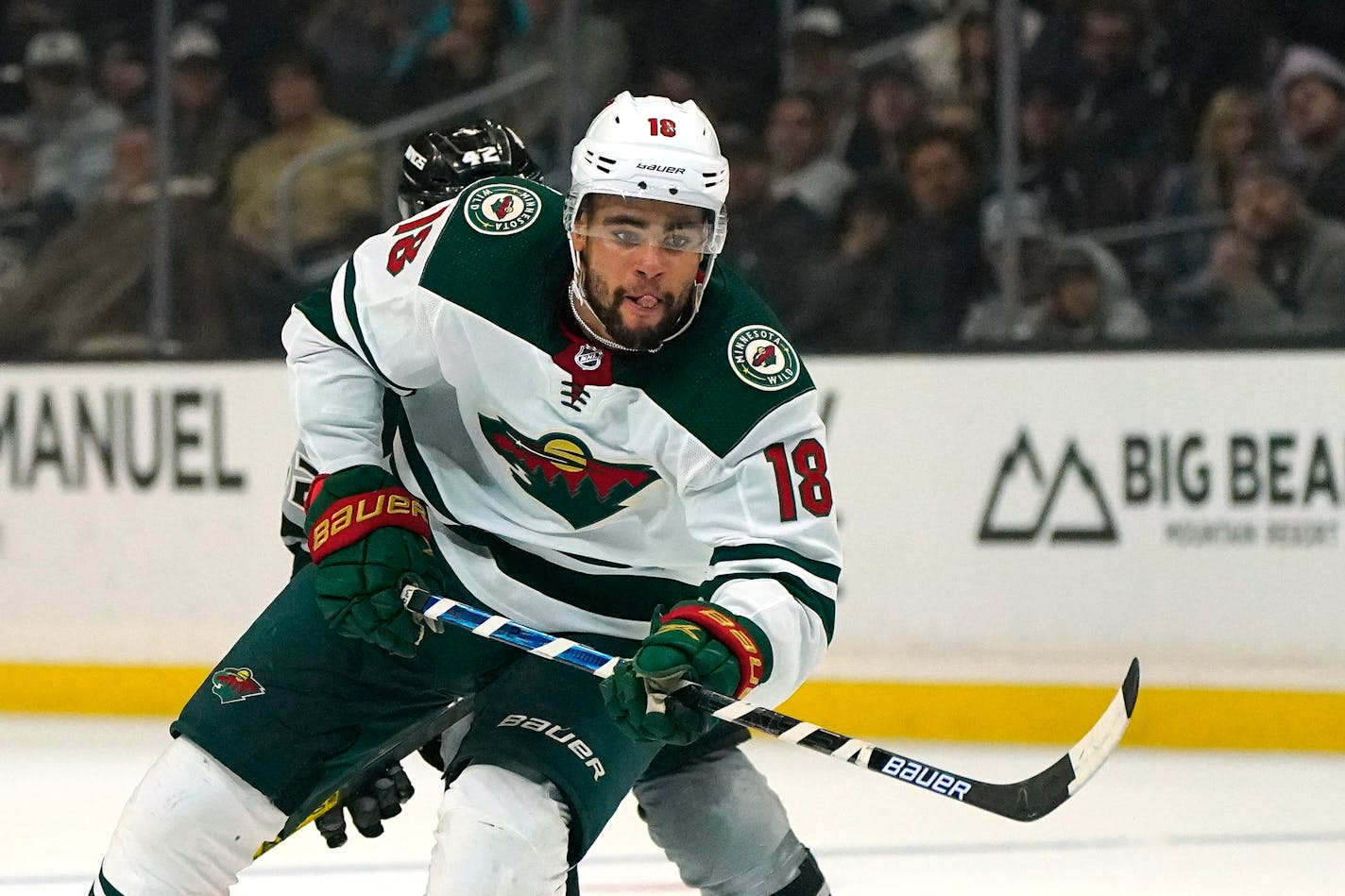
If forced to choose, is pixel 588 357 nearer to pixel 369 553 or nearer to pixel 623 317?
pixel 623 317

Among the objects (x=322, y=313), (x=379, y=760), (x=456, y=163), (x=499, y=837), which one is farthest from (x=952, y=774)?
(x=456, y=163)

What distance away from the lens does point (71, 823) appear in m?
4.36

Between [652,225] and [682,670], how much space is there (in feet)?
1.85

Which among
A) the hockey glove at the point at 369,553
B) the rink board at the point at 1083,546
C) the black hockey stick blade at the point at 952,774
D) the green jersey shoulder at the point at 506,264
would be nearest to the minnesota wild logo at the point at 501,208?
the green jersey shoulder at the point at 506,264

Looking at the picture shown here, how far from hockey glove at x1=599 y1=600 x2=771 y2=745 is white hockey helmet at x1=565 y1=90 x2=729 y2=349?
40 centimetres

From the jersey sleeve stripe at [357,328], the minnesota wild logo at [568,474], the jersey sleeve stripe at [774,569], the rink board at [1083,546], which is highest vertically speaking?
the jersey sleeve stripe at [357,328]

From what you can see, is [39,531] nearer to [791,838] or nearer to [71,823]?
[71,823]

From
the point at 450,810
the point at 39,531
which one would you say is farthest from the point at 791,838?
the point at 39,531

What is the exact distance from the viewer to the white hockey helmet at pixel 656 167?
254 centimetres

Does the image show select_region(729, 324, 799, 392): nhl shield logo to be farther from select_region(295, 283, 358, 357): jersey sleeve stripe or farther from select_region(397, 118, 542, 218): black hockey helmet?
select_region(397, 118, 542, 218): black hockey helmet

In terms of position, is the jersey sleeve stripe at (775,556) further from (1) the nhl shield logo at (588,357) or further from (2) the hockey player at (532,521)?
(1) the nhl shield logo at (588,357)

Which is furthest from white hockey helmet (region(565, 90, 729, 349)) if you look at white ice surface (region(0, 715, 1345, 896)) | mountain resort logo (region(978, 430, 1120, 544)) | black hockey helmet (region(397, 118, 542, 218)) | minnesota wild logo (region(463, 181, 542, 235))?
mountain resort logo (region(978, 430, 1120, 544))

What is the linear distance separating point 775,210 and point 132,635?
200 centimetres

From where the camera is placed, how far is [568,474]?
8.77 feet
